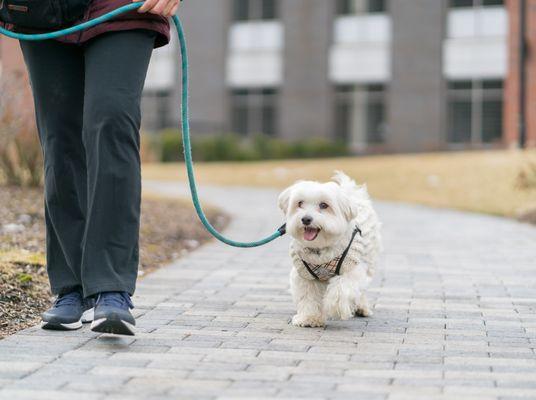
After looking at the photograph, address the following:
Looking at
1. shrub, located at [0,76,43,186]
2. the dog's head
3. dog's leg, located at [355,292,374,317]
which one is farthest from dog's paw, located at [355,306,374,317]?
shrub, located at [0,76,43,186]

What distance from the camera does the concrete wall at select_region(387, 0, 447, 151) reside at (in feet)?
103

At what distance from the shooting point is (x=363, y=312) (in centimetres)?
526

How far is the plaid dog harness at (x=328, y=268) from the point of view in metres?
4.91

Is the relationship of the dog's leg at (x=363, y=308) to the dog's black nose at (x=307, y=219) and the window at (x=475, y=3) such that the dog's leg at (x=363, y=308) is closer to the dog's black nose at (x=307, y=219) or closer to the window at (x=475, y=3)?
the dog's black nose at (x=307, y=219)

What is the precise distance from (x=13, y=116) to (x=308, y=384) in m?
7.92

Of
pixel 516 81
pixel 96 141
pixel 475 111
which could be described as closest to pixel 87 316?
pixel 96 141

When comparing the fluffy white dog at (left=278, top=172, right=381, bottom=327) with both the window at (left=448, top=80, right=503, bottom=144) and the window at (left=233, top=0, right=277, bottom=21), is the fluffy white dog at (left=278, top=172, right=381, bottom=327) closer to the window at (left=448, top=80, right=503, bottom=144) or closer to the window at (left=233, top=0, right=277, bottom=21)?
the window at (left=448, top=80, right=503, bottom=144)

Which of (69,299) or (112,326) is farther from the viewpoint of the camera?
(69,299)

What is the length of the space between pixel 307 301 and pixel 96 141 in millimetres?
1472

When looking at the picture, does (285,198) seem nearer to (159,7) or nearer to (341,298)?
(341,298)

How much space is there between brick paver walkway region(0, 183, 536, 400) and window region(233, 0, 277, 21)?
27.3 meters

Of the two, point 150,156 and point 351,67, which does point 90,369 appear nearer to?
point 150,156

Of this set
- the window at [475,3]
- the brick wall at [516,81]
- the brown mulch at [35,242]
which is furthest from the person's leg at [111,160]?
the window at [475,3]

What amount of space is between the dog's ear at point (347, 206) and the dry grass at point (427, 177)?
9.10 metres
